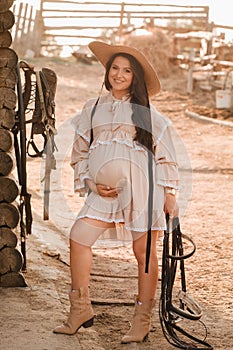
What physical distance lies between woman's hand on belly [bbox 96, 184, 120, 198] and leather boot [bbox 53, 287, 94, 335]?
49 cm

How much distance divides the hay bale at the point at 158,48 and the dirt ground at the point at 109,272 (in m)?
8.39

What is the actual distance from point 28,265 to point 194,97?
1264 cm

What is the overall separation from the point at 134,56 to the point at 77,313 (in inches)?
53.8

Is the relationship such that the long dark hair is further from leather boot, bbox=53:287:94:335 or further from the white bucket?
the white bucket

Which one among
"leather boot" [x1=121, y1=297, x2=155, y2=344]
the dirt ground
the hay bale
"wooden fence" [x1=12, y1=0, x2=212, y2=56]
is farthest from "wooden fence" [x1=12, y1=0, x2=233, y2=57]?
"leather boot" [x1=121, y1=297, x2=155, y2=344]

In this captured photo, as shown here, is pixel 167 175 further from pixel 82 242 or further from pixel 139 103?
pixel 82 242

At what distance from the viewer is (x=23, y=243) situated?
520 centimetres

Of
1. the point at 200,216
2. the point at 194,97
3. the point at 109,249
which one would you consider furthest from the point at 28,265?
the point at 194,97

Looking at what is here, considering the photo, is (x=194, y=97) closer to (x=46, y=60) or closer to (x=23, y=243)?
(x=46, y=60)

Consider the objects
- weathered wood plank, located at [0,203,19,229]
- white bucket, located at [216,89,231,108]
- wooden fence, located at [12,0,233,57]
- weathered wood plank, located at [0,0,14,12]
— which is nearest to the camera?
weathered wood plank, located at [0,0,14,12]

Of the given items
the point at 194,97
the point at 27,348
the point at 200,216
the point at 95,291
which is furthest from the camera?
the point at 194,97

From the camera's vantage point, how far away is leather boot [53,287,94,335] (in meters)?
4.25

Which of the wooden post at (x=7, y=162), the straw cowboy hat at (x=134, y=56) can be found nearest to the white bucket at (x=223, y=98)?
the wooden post at (x=7, y=162)

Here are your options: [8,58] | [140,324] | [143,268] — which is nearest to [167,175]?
[143,268]
